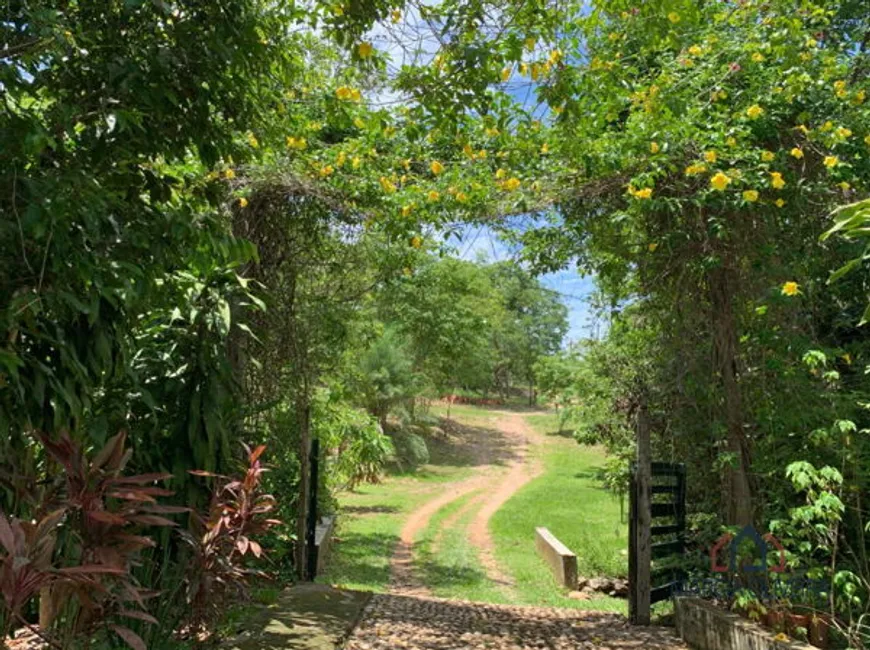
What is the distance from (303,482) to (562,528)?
682 centimetres

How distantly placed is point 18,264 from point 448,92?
6.61 ft

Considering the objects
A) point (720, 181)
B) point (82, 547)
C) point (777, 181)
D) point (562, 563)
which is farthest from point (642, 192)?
point (562, 563)

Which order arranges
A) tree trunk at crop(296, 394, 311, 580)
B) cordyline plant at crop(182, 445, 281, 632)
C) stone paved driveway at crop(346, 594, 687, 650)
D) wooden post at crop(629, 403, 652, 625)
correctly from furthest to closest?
tree trunk at crop(296, 394, 311, 580)
wooden post at crop(629, 403, 652, 625)
stone paved driveway at crop(346, 594, 687, 650)
cordyline plant at crop(182, 445, 281, 632)

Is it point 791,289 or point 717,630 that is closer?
point 791,289

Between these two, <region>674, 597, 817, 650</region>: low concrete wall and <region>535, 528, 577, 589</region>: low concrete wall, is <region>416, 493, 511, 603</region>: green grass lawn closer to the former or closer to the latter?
<region>535, 528, 577, 589</region>: low concrete wall

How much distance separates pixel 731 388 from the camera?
4781mm

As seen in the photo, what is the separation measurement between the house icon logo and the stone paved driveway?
63 centimetres

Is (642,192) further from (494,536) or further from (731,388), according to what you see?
(494,536)

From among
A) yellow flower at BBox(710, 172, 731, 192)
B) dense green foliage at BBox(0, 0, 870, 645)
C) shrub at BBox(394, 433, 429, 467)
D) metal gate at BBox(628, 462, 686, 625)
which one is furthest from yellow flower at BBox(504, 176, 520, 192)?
shrub at BBox(394, 433, 429, 467)

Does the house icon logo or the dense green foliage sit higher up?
the dense green foliage

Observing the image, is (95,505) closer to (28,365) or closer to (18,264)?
(28,365)

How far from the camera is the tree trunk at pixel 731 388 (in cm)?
471

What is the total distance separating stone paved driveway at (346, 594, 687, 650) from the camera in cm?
433

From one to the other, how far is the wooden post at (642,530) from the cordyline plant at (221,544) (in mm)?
2973
